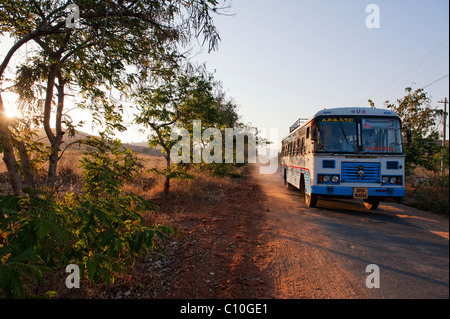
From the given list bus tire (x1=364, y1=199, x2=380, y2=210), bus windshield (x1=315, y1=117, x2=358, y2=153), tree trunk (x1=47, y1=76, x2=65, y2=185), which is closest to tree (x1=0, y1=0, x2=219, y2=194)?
tree trunk (x1=47, y1=76, x2=65, y2=185)

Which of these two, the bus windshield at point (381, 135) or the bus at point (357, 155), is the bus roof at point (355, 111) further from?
the bus windshield at point (381, 135)

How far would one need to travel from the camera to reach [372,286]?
11.2 feet

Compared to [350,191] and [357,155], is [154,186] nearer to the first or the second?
[350,191]

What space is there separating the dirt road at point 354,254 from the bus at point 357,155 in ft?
2.62

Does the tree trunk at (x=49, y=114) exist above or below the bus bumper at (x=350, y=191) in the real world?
above

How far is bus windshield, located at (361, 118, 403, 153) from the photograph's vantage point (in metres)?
7.66

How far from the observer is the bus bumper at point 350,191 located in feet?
24.1

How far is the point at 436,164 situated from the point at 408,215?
14.6 ft

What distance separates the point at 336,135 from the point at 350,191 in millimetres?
1715

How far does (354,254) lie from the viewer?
4555 millimetres

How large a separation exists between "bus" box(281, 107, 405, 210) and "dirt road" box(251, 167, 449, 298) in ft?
2.62

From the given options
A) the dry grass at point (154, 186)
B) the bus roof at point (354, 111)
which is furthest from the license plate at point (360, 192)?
the dry grass at point (154, 186)

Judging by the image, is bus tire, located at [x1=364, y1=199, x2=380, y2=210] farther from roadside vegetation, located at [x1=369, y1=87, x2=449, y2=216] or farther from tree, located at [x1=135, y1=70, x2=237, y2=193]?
tree, located at [x1=135, y1=70, x2=237, y2=193]
